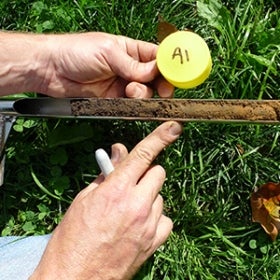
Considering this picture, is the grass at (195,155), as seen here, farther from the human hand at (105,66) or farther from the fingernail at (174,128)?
the fingernail at (174,128)

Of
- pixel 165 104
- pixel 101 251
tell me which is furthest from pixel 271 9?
pixel 101 251

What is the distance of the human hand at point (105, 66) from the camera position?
6.07ft

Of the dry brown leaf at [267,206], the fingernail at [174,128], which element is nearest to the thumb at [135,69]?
the fingernail at [174,128]

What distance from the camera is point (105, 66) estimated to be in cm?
188

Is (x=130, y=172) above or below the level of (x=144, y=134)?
above

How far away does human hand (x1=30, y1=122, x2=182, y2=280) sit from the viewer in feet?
5.02

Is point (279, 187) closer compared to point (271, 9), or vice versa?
point (279, 187)

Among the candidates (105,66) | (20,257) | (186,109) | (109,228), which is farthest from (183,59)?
(20,257)

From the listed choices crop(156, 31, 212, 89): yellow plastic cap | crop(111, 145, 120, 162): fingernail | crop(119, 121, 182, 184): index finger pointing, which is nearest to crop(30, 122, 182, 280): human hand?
crop(119, 121, 182, 184): index finger pointing

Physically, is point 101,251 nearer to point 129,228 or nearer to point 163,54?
point 129,228

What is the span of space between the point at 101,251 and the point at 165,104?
448 mm

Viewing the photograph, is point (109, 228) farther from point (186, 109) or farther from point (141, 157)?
point (186, 109)

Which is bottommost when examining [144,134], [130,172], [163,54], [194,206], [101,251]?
[194,206]

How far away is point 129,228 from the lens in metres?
1.56
